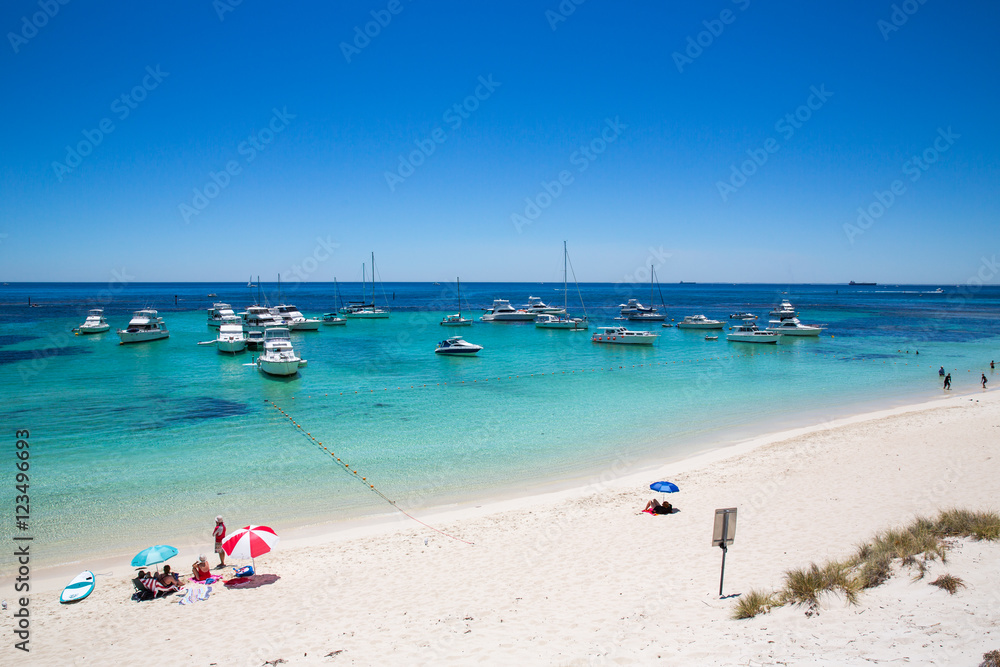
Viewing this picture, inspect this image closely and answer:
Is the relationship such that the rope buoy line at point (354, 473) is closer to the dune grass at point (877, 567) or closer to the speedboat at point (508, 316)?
the dune grass at point (877, 567)

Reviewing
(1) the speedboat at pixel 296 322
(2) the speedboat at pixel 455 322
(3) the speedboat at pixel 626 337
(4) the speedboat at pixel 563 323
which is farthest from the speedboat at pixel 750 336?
(1) the speedboat at pixel 296 322

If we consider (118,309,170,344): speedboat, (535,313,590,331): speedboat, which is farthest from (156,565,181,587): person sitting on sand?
(535,313,590,331): speedboat

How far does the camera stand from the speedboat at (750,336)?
5849 cm

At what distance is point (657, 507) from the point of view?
15.0 meters

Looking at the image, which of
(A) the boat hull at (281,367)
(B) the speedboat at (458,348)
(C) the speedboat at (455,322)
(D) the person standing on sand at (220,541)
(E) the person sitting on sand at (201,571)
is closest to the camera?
(E) the person sitting on sand at (201,571)

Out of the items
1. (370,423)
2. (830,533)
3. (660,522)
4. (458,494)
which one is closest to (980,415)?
(830,533)

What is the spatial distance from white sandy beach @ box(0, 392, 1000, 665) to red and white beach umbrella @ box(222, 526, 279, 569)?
0.74 meters

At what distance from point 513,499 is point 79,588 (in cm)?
1096

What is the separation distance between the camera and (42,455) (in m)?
21.2

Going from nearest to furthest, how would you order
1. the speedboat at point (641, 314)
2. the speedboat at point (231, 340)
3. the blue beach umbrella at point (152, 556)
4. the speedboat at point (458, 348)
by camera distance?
the blue beach umbrella at point (152, 556) → the speedboat at point (458, 348) → the speedboat at point (231, 340) → the speedboat at point (641, 314)

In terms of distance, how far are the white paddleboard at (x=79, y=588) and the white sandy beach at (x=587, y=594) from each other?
0.88 ft

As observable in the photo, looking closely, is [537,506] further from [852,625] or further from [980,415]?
[980,415]

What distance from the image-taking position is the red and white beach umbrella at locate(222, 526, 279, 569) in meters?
11.7

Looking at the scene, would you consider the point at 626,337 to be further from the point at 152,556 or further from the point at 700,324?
the point at 152,556
